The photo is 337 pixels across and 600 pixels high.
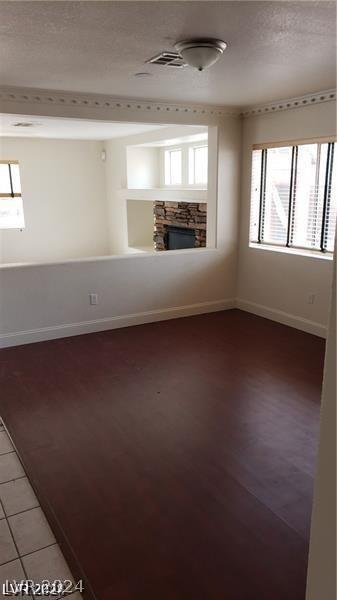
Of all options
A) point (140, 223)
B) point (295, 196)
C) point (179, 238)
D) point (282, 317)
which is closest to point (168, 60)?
point (295, 196)

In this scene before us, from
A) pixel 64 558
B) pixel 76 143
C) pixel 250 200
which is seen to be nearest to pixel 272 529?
pixel 64 558

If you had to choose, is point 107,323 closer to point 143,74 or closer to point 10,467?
point 10,467

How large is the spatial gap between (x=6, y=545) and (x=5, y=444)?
0.86 m

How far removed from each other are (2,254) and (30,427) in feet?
16.8

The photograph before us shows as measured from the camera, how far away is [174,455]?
2.64 m

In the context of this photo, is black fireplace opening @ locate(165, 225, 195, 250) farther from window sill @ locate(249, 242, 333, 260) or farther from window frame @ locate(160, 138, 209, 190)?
window sill @ locate(249, 242, 333, 260)

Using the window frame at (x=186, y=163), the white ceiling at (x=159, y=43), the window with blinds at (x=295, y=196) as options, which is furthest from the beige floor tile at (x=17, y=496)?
the window frame at (x=186, y=163)

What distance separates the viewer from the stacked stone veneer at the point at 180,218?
605 cm

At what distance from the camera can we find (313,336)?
4.57 meters

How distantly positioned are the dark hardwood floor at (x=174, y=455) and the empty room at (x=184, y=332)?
1cm

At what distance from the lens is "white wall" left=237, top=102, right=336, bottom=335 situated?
14.3 feet

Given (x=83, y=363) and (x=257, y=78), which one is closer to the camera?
(x=257, y=78)

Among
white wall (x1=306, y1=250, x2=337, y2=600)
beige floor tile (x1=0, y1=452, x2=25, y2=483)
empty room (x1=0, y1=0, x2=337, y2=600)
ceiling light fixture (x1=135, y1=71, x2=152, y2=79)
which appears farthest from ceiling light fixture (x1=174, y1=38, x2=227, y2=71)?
beige floor tile (x1=0, y1=452, x2=25, y2=483)

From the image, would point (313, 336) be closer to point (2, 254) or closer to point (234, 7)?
point (234, 7)
